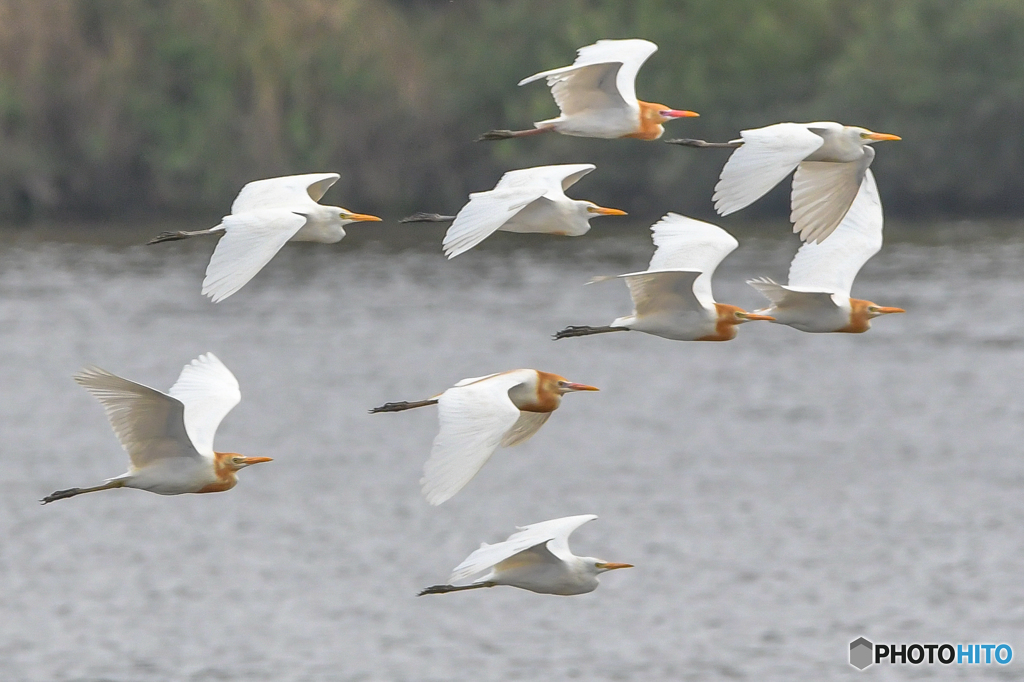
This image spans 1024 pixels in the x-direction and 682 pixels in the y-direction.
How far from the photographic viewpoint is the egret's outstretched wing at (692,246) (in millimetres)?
11250

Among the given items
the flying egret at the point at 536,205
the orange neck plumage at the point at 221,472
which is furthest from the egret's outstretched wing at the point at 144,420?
the flying egret at the point at 536,205

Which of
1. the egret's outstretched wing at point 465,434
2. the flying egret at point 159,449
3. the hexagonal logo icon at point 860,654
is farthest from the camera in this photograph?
the hexagonal logo icon at point 860,654

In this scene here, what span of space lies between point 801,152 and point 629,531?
1705cm

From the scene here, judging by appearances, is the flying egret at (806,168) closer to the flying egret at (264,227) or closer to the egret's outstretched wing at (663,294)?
the egret's outstretched wing at (663,294)

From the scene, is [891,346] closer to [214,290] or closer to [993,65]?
[993,65]

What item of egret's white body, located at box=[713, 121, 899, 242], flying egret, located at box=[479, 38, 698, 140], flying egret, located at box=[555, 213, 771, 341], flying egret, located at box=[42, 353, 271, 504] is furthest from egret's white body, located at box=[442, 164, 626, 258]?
flying egret, located at box=[42, 353, 271, 504]

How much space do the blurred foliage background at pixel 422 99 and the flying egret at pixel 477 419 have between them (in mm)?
46096

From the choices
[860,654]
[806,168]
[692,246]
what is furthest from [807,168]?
[860,654]

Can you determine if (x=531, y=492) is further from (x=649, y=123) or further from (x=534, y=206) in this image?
(x=534, y=206)

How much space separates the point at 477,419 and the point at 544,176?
2578 millimetres

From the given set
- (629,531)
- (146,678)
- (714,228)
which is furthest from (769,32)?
(714,228)

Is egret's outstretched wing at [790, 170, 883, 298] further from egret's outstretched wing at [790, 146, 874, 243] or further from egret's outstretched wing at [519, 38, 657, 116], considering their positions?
egret's outstretched wing at [519, 38, 657, 116]

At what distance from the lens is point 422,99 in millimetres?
59406

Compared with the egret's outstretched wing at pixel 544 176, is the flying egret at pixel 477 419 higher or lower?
lower
